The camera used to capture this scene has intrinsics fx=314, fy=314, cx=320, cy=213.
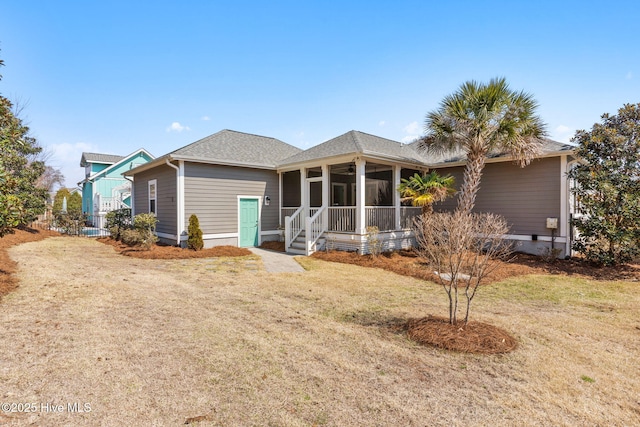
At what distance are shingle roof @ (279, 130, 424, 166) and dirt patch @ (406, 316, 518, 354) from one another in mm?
6662

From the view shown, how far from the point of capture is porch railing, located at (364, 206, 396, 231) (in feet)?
36.8

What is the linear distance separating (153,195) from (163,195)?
1.42 m

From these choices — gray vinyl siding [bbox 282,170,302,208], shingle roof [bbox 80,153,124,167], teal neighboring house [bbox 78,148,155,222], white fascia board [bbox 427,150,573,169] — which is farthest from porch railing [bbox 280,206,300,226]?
shingle roof [bbox 80,153,124,167]

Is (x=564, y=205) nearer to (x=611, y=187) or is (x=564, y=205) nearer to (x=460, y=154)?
(x=611, y=187)

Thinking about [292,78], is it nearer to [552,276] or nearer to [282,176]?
[282,176]

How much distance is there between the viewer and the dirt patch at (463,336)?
12.2 ft

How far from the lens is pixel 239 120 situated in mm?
18656

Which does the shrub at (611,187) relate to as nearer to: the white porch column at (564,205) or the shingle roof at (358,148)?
the white porch column at (564,205)

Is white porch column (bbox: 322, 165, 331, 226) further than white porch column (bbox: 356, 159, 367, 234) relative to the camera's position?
Yes

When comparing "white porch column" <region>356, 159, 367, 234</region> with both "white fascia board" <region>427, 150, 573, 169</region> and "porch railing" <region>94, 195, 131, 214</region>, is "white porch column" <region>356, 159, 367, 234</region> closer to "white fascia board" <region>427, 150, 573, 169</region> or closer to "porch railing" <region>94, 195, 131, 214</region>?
"white fascia board" <region>427, 150, 573, 169</region>

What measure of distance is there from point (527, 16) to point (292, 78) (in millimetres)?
8343

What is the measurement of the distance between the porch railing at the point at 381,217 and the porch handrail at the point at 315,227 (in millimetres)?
1623

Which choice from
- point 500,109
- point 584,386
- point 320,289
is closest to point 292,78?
point 500,109

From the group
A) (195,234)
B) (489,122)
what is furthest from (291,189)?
(489,122)
